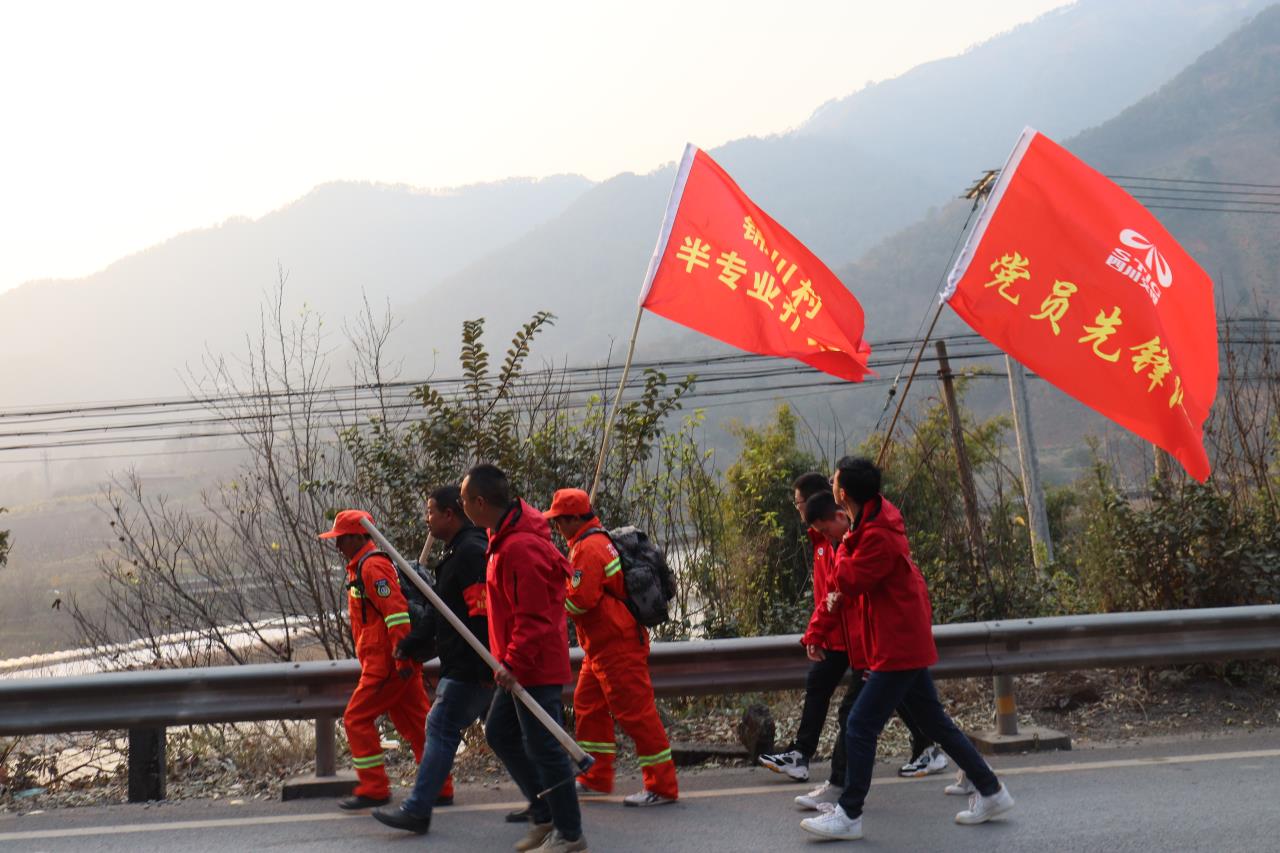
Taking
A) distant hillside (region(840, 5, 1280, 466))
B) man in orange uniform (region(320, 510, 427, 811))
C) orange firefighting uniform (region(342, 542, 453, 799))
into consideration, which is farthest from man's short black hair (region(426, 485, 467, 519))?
distant hillside (region(840, 5, 1280, 466))

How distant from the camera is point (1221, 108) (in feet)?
545

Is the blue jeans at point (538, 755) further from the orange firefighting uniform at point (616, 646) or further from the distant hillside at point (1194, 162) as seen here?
the distant hillside at point (1194, 162)

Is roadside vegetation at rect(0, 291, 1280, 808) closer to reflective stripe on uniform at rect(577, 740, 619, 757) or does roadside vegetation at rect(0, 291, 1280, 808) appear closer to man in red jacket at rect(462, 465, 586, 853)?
reflective stripe on uniform at rect(577, 740, 619, 757)

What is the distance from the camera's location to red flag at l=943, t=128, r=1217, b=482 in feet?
21.6

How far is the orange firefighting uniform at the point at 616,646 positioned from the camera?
19.8 feet

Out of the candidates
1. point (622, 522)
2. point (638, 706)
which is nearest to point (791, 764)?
point (638, 706)

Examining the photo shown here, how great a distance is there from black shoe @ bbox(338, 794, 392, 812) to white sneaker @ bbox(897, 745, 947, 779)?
8.98 ft

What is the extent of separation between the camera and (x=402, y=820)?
5.57 meters

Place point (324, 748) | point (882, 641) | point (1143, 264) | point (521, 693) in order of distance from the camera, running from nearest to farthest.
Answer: point (521, 693) < point (882, 641) < point (324, 748) < point (1143, 264)

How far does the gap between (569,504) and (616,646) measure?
0.75 m

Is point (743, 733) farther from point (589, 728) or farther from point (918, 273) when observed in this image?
point (918, 273)

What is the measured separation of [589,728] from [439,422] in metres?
3.54

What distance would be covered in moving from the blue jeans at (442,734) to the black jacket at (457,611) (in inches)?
2.3

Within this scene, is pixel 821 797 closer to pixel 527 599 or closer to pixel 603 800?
pixel 603 800
